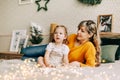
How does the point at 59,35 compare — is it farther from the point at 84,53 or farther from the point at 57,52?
the point at 84,53

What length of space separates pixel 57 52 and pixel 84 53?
24 centimetres

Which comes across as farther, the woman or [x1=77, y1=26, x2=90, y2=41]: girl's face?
[x1=77, y1=26, x2=90, y2=41]: girl's face

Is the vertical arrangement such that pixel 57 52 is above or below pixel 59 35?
below

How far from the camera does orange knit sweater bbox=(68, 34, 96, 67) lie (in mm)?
2263

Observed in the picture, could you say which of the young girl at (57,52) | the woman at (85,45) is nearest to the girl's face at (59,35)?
the young girl at (57,52)

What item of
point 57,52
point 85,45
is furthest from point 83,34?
point 57,52

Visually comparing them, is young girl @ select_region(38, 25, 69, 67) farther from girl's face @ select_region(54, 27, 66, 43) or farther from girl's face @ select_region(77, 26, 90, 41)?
girl's face @ select_region(77, 26, 90, 41)

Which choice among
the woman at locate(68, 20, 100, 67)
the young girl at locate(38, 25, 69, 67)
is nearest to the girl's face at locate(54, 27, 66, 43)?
the young girl at locate(38, 25, 69, 67)

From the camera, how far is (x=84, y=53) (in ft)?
7.81

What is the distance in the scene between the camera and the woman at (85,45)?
232cm

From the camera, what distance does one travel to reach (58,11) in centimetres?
420

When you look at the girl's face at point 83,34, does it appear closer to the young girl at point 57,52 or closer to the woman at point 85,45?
the woman at point 85,45

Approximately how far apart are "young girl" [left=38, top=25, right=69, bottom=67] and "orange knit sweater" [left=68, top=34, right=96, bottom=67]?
0.08 meters

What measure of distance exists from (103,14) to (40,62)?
69.2 inches
